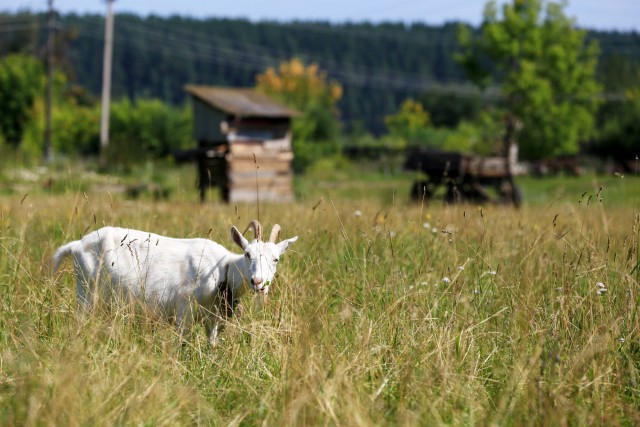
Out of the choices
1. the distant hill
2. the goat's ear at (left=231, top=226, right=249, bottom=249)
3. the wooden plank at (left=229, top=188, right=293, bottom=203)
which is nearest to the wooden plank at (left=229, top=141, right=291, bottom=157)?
the wooden plank at (left=229, top=188, right=293, bottom=203)

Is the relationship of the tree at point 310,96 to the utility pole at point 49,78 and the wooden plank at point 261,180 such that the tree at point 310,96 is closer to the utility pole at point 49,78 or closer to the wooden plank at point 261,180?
the utility pole at point 49,78

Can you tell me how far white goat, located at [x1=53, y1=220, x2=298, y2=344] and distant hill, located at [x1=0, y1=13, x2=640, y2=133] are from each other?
368 ft

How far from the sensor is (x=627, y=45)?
136m

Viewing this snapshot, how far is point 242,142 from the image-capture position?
1969 centimetres

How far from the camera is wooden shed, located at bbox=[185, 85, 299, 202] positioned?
19391mm

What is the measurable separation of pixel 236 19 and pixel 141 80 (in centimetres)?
4094

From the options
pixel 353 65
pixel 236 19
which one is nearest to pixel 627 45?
pixel 353 65

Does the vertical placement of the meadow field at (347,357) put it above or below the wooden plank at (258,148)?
above

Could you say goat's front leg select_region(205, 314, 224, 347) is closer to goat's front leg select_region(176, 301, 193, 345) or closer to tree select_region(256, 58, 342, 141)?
goat's front leg select_region(176, 301, 193, 345)

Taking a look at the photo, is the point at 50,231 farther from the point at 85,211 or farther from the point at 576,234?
the point at 576,234

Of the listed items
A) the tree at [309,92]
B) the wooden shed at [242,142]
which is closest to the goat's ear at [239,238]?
the wooden shed at [242,142]

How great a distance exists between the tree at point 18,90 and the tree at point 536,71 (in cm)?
2720

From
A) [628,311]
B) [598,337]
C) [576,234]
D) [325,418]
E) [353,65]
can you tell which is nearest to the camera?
[325,418]

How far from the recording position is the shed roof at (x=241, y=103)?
19328 millimetres
